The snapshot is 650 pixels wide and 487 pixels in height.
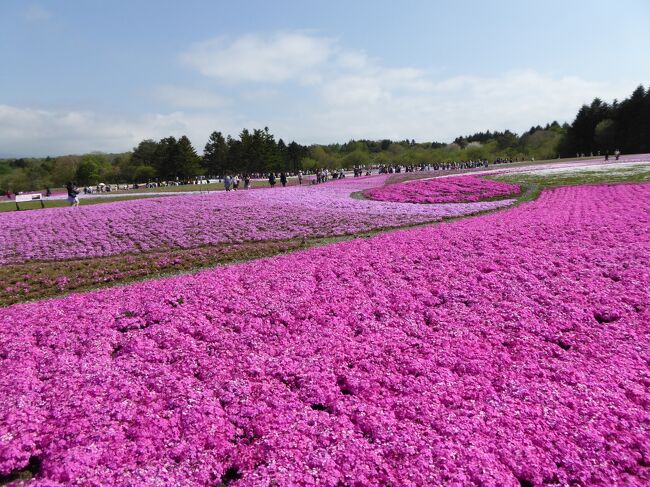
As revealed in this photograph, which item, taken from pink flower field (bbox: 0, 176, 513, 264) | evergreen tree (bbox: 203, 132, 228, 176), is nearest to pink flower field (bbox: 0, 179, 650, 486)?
pink flower field (bbox: 0, 176, 513, 264)

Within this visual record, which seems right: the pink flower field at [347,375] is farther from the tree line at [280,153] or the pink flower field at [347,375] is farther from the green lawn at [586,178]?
the tree line at [280,153]

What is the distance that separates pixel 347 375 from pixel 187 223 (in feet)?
62.7

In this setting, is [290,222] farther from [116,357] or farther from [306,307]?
[116,357]

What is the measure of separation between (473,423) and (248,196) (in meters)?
31.3

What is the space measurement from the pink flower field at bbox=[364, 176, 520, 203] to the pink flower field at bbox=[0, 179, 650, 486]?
18.4m

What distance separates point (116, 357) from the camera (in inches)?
324

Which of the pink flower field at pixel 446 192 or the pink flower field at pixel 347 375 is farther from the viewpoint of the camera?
the pink flower field at pixel 446 192

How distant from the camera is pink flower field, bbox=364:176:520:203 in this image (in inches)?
1273

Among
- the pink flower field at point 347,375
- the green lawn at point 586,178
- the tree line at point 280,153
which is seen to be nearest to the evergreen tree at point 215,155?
the tree line at point 280,153

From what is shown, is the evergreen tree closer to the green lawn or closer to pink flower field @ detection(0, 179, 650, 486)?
the green lawn

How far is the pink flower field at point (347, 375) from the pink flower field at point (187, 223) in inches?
296

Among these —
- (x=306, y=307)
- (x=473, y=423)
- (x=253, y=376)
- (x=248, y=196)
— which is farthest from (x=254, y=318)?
(x=248, y=196)

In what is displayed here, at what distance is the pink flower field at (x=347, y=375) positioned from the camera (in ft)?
17.4

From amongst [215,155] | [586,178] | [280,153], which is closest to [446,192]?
[586,178]
